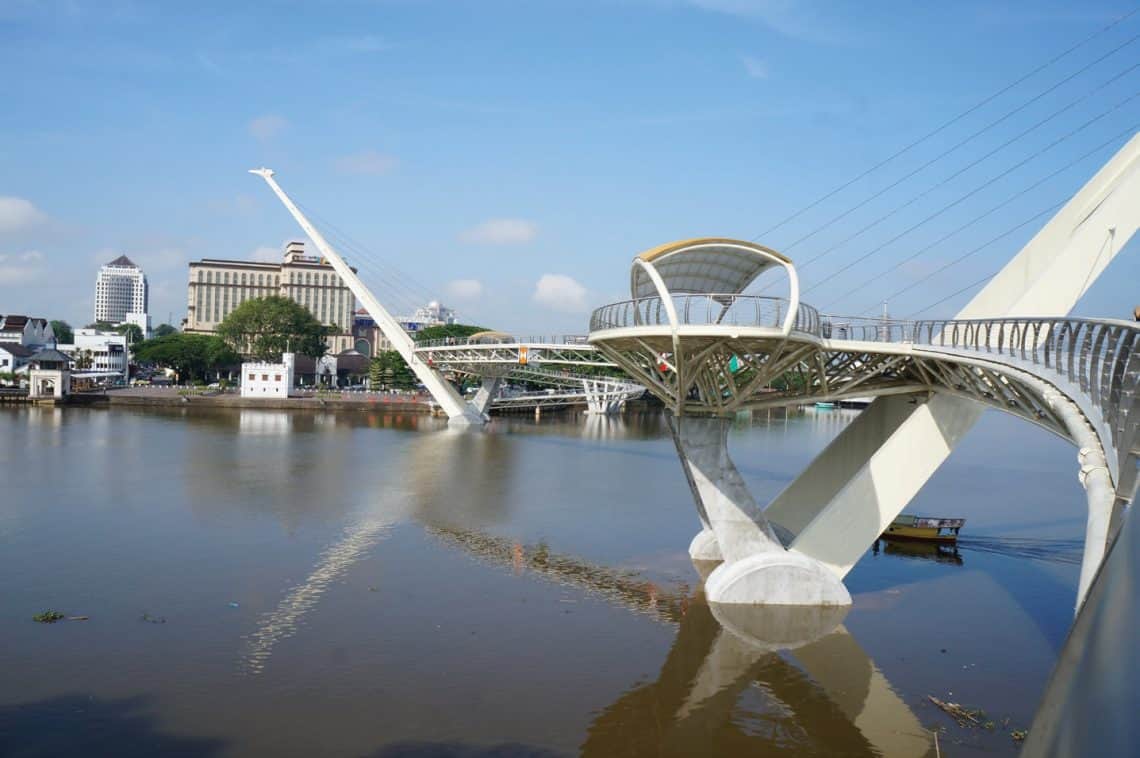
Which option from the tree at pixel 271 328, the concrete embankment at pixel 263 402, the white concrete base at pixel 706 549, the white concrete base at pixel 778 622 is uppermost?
the tree at pixel 271 328

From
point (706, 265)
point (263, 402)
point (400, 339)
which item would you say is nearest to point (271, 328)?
point (263, 402)

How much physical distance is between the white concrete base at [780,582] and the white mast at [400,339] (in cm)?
3857

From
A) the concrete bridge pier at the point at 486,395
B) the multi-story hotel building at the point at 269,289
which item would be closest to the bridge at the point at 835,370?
the concrete bridge pier at the point at 486,395

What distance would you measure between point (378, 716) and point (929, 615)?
1077 cm

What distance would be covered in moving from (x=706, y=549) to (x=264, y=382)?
168ft

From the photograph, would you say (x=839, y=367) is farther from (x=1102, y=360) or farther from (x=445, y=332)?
(x=445, y=332)

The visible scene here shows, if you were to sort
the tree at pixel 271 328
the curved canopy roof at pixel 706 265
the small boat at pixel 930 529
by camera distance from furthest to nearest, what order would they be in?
the tree at pixel 271 328 → the small boat at pixel 930 529 → the curved canopy roof at pixel 706 265

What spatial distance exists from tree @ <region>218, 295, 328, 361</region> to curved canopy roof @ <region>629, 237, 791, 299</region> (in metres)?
69.5

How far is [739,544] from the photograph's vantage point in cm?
1681

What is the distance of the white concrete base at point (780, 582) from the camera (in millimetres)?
16312

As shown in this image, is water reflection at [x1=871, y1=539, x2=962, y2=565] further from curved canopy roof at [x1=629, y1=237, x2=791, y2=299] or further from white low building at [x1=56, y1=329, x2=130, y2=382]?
white low building at [x1=56, y1=329, x2=130, y2=382]

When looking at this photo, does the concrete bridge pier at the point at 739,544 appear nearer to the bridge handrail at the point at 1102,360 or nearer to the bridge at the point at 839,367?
the bridge at the point at 839,367

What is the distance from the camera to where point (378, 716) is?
446 inches

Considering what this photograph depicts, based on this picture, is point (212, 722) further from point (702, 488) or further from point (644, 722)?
point (702, 488)
